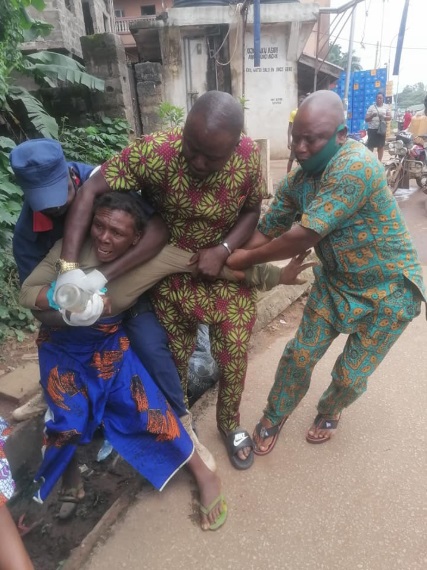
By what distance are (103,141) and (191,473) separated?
443 cm

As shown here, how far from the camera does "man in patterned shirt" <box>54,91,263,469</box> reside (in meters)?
1.45

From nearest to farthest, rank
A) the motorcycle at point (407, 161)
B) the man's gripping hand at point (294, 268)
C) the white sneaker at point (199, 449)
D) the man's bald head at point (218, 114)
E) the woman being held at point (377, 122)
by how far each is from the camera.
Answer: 1. the man's bald head at point (218, 114)
2. the man's gripping hand at point (294, 268)
3. the white sneaker at point (199, 449)
4. the motorcycle at point (407, 161)
5. the woman being held at point (377, 122)

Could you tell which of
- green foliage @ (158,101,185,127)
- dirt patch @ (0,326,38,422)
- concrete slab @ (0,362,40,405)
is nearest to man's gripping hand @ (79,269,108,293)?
concrete slab @ (0,362,40,405)

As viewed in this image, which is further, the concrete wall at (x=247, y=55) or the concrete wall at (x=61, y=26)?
the concrete wall at (x=247, y=55)

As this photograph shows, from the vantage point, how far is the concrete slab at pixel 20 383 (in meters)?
2.52

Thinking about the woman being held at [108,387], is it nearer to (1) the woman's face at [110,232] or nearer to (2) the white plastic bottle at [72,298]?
(1) the woman's face at [110,232]

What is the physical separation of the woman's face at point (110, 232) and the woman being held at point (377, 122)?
9252 mm

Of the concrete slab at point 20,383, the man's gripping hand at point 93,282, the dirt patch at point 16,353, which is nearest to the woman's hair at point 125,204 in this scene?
the man's gripping hand at point 93,282

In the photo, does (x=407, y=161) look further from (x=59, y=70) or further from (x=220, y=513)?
(x=220, y=513)

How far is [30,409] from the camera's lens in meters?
2.32

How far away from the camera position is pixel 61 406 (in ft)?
5.34

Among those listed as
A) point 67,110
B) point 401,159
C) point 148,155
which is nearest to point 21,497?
point 148,155

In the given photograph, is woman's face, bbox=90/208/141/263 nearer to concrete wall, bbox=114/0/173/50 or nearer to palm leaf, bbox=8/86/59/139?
palm leaf, bbox=8/86/59/139

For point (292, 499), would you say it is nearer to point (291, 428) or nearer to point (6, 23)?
point (291, 428)
